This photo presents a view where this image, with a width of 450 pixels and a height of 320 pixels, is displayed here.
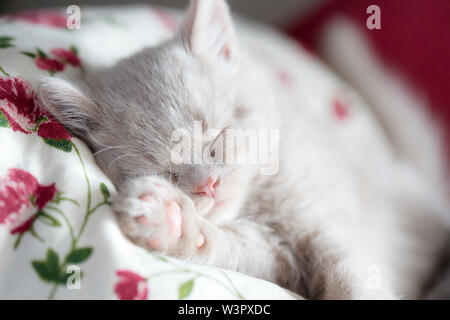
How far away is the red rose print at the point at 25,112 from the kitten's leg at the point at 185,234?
0.20 metres

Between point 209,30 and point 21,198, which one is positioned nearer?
point 21,198

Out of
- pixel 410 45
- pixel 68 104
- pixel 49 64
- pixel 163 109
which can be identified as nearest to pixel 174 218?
pixel 163 109

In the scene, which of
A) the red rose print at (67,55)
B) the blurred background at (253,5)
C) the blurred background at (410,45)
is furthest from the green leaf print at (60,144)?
Answer: the blurred background at (253,5)

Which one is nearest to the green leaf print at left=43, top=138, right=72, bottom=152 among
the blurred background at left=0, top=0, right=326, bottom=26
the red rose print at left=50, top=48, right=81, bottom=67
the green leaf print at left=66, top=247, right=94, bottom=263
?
the green leaf print at left=66, top=247, right=94, bottom=263

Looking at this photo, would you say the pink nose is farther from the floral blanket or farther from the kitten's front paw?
the floral blanket

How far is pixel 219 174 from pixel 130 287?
0.32 metres

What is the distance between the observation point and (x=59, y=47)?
109 centimetres

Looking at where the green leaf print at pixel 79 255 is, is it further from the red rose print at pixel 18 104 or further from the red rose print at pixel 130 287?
the red rose print at pixel 18 104

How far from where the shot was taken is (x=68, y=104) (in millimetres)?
915

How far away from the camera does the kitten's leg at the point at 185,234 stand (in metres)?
0.76

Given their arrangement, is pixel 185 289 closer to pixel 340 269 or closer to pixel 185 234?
pixel 185 234

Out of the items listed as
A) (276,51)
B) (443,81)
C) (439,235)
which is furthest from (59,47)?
(443,81)

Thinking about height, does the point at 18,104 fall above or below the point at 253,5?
below

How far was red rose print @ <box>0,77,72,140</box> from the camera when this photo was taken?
2.70 ft
